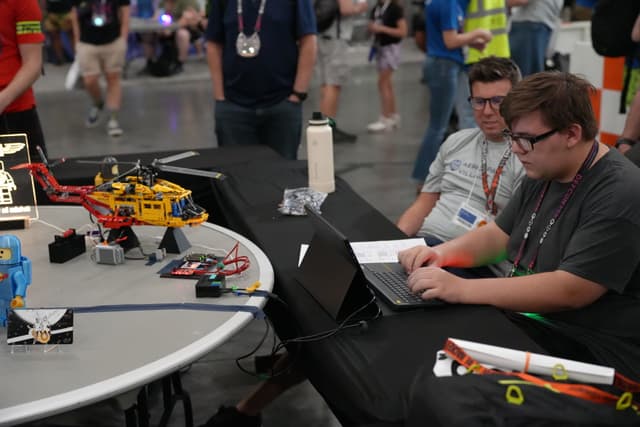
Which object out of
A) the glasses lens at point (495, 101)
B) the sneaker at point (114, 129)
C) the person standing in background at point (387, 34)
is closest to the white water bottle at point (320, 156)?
the glasses lens at point (495, 101)

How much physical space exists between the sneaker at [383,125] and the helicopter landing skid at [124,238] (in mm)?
4914

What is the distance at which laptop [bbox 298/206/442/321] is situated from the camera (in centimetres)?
168

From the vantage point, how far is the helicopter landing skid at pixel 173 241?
204cm

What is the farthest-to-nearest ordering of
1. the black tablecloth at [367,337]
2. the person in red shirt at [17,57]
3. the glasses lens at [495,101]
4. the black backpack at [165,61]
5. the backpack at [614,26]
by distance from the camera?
the black backpack at [165,61] < the backpack at [614,26] < the person in red shirt at [17,57] < the glasses lens at [495,101] < the black tablecloth at [367,337]

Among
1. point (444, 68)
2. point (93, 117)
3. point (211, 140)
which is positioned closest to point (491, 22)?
point (444, 68)

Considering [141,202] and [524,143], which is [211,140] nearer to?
[141,202]

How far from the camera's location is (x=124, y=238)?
203 centimetres

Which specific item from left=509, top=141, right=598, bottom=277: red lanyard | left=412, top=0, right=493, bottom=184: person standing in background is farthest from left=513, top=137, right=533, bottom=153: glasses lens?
left=412, top=0, right=493, bottom=184: person standing in background

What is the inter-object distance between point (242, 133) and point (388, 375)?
2.28 metres

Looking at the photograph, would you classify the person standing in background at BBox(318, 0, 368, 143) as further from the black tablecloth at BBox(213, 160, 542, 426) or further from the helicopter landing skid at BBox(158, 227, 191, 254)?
the helicopter landing skid at BBox(158, 227, 191, 254)

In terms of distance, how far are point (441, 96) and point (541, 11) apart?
0.90m

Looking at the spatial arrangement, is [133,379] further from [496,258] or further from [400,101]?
[400,101]

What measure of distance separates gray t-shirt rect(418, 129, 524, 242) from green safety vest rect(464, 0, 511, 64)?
1744mm

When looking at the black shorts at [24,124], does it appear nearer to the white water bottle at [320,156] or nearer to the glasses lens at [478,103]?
the white water bottle at [320,156]
